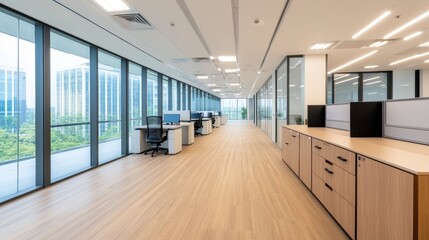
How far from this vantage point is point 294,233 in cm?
236

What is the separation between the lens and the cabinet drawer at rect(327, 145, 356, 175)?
208cm

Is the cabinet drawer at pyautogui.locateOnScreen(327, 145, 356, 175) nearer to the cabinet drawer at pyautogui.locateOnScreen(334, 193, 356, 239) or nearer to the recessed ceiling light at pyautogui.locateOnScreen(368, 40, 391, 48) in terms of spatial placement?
the cabinet drawer at pyautogui.locateOnScreen(334, 193, 356, 239)

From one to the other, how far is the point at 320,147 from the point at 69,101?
16.7 ft

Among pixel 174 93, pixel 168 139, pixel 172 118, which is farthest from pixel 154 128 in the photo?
pixel 174 93

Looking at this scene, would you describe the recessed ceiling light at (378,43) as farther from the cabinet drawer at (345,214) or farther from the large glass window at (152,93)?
the large glass window at (152,93)

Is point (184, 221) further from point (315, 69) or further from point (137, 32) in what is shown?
point (315, 69)

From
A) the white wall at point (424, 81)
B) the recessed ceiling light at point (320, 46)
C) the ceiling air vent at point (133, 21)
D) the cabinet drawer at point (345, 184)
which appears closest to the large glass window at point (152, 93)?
the ceiling air vent at point (133, 21)

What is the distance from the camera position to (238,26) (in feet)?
14.3

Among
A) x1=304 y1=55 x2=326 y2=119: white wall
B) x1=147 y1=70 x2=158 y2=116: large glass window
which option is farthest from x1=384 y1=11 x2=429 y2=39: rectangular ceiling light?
x1=147 y1=70 x2=158 y2=116: large glass window

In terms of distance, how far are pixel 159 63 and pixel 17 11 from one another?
14.3ft

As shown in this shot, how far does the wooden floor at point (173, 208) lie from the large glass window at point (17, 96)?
72 centimetres

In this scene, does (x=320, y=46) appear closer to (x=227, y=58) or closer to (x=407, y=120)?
(x=227, y=58)

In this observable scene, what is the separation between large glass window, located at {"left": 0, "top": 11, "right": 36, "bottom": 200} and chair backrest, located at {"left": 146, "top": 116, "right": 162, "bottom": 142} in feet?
9.23

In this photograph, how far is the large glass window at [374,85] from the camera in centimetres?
922
